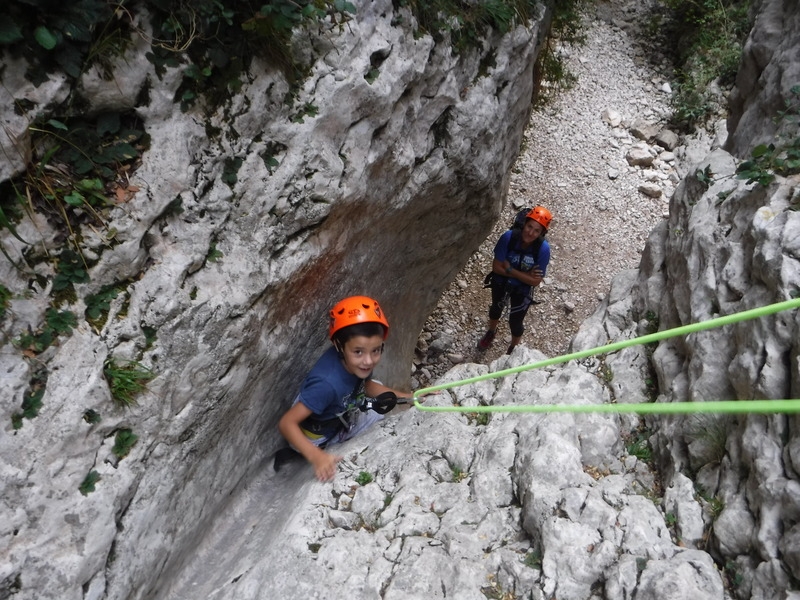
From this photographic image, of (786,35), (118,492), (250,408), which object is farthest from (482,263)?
(118,492)

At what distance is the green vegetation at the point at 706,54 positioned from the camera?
10.4m

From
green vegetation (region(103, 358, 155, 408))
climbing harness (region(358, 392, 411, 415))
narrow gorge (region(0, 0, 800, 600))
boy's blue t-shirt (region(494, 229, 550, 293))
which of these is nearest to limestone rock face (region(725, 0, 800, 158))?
narrow gorge (region(0, 0, 800, 600))

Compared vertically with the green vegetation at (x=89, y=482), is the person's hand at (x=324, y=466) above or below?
above

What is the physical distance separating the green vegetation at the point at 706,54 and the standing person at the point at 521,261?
6636 millimetres

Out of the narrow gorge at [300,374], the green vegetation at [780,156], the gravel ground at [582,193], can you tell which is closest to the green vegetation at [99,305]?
the narrow gorge at [300,374]

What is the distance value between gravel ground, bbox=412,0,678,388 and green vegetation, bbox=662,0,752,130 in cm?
55

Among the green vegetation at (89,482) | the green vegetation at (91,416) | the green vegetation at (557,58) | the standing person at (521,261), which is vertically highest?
the green vegetation at (557,58)

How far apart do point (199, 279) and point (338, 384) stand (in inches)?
52.0

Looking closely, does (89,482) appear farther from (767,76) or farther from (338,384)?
(767,76)

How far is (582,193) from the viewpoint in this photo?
10.6m

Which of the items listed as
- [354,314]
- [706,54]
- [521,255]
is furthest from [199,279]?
[706,54]

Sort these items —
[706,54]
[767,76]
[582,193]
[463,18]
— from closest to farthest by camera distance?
[767,76], [463,18], [582,193], [706,54]

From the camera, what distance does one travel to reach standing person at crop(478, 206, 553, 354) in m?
6.37

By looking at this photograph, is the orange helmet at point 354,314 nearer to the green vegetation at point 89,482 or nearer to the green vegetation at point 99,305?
the green vegetation at point 99,305
